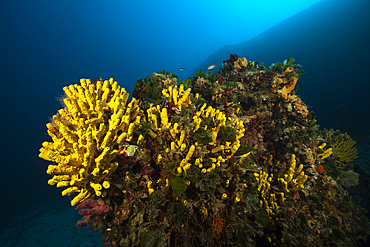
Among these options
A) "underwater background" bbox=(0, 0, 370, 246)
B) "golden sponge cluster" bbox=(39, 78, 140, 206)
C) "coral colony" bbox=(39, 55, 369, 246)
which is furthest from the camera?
"underwater background" bbox=(0, 0, 370, 246)

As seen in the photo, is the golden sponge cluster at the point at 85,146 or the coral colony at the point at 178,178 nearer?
the golden sponge cluster at the point at 85,146

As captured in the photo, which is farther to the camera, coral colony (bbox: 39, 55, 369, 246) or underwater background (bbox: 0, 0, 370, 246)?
underwater background (bbox: 0, 0, 370, 246)

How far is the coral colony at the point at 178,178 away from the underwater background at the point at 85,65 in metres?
0.80

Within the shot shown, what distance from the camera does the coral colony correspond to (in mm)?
1908

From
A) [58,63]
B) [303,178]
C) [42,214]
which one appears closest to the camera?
[303,178]

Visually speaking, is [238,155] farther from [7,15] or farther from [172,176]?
[7,15]

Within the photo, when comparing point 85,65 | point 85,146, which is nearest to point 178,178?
point 85,146

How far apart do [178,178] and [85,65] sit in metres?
127

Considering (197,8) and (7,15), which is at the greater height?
(197,8)

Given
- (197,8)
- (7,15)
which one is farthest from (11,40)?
(197,8)

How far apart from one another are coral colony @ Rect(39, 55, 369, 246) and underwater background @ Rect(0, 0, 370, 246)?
0.80 m

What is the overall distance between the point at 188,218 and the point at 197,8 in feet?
775

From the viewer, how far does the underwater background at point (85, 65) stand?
15.3 m

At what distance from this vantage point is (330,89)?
66.8ft
